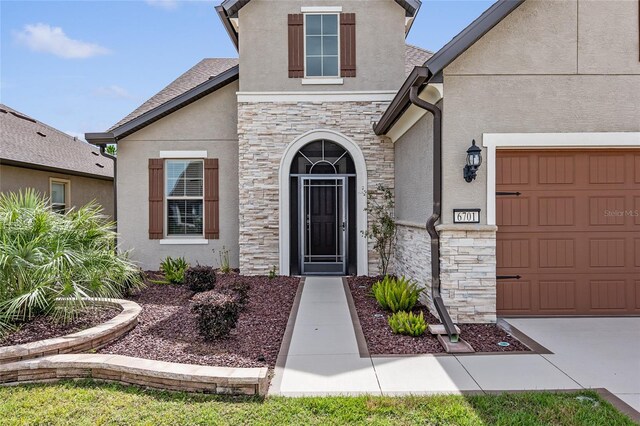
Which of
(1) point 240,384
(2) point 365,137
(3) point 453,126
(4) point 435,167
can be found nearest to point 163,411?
(1) point 240,384

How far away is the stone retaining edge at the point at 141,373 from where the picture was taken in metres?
3.88

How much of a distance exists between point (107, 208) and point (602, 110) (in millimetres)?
15939

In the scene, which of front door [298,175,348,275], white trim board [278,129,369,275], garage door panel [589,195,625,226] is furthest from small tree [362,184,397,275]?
garage door panel [589,195,625,226]

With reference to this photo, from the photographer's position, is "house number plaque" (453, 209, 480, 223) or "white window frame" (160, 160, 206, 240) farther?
"white window frame" (160, 160, 206, 240)

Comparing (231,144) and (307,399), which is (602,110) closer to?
(307,399)

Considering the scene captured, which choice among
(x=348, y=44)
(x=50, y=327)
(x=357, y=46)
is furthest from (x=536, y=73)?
(x=50, y=327)

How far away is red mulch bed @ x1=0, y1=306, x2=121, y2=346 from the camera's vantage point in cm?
470

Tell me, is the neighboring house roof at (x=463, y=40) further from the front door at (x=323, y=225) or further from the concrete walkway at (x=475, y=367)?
the front door at (x=323, y=225)

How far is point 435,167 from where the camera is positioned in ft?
19.9

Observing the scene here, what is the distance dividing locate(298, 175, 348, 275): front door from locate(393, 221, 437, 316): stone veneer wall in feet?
5.10

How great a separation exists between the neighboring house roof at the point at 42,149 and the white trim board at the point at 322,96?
661 centimetres

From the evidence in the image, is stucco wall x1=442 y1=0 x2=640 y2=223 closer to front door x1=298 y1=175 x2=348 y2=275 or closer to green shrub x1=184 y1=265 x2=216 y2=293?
front door x1=298 y1=175 x2=348 y2=275

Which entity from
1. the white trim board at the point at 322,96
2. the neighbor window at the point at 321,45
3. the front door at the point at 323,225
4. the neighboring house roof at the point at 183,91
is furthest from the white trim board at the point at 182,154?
the neighbor window at the point at 321,45

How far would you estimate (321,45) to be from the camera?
392 inches
